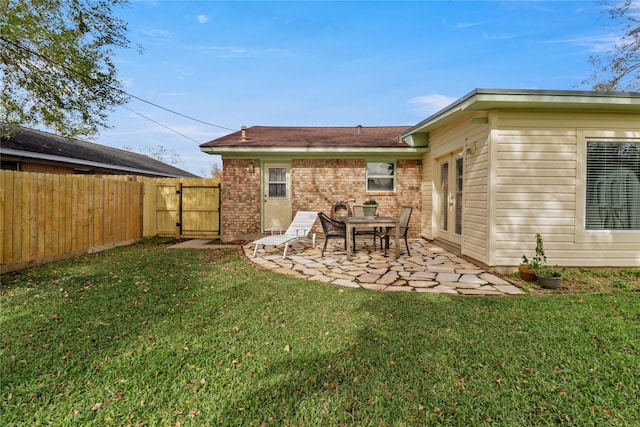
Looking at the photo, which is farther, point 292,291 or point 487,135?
point 487,135

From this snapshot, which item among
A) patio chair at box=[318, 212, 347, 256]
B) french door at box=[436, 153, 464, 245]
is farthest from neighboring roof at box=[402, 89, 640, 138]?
patio chair at box=[318, 212, 347, 256]

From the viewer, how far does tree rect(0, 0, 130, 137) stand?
7.16m

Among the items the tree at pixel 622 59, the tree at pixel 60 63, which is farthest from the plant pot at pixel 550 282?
the tree at pixel 60 63

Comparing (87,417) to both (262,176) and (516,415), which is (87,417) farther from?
(262,176)

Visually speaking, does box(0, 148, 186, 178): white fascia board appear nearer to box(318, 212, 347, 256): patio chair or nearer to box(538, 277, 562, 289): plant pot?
box(318, 212, 347, 256): patio chair

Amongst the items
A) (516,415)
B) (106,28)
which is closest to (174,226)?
(106,28)

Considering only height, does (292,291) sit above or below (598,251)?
below

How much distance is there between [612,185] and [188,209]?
407 inches

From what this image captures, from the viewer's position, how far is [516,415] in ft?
6.04

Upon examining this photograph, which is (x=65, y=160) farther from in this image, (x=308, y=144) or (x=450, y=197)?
(x=450, y=197)

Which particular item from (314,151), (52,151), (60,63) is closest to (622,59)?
(314,151)

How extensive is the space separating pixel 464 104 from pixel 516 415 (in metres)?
4.65

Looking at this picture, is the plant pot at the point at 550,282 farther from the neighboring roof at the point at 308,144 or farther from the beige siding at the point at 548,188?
the neighboring roof at the point at 308,144

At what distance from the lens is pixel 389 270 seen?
518 cm
